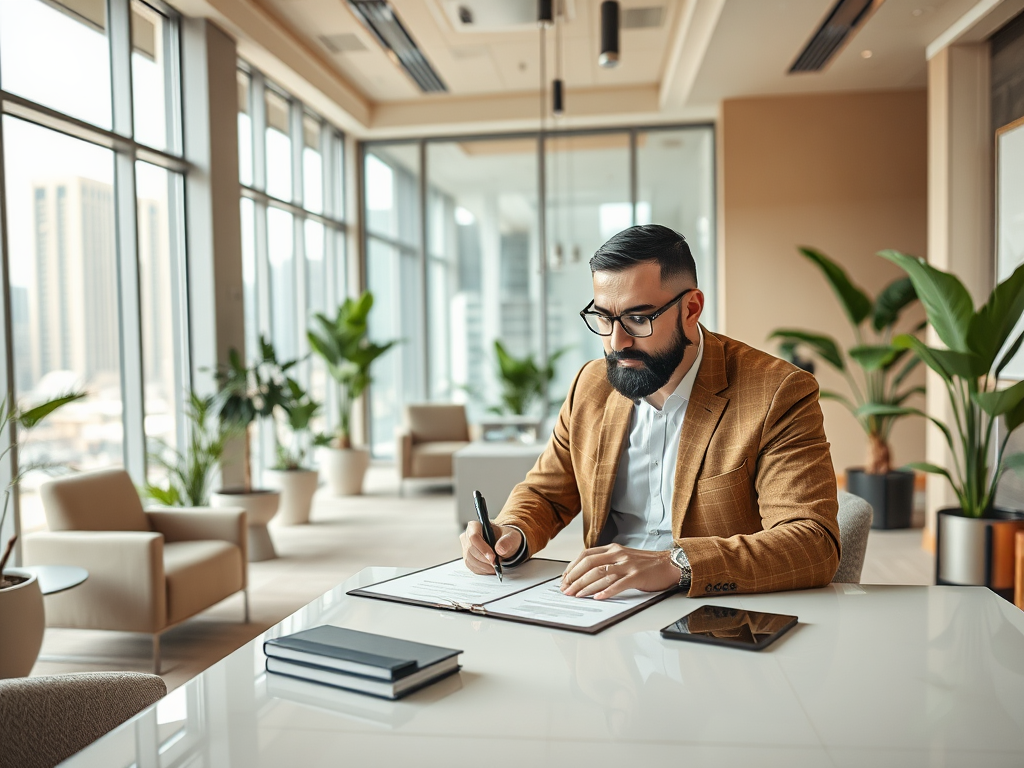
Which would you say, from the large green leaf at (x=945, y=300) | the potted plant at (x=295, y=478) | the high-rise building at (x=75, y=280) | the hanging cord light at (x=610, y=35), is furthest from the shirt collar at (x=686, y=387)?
the potted plant at (x=295, y=478)

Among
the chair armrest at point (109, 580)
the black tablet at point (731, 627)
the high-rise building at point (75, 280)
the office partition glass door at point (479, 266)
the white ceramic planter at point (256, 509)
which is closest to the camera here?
the black tablet at point (731, 627)

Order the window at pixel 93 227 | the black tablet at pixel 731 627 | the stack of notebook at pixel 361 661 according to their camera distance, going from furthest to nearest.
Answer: the window at pixel 93 227 → the black tablet at pixel 731 627 → the stack of notebook at pixel 361 661

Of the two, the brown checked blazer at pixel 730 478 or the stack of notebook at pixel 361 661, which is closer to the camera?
the stack of notebook at pixel 361 661

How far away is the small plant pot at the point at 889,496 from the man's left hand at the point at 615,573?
16.5 feet

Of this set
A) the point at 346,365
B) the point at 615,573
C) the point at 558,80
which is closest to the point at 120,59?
the point at 558,80

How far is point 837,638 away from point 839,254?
6.92 metres

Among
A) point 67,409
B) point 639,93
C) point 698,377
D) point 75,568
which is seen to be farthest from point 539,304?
point 698,377

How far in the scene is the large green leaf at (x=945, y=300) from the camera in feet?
12.6

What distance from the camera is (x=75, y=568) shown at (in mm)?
3383

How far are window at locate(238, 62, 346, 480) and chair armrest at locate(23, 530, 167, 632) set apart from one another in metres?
3.45

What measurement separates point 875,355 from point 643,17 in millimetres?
3026

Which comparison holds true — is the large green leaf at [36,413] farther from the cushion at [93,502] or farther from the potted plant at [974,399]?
the potted plant at [974,399]

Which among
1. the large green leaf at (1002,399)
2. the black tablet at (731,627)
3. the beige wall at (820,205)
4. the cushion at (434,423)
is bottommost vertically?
the cushion at (434,423)

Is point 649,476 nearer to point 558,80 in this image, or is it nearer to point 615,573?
point 615,573
